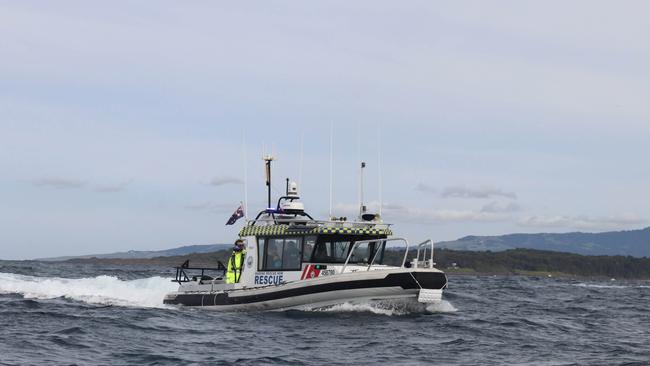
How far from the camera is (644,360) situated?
19.5 m

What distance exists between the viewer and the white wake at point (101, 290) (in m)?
34.2

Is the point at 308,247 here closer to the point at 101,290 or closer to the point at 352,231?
the point at 352,231

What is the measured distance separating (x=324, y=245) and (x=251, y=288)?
270 cm

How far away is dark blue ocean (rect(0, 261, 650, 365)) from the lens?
18922mm

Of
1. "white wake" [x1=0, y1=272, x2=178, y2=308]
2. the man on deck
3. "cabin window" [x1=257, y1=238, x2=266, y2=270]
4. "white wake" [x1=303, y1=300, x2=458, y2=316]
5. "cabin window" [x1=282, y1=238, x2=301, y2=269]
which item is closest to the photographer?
"white wake" [x1=303, y1=300, x2=458, y2=316]

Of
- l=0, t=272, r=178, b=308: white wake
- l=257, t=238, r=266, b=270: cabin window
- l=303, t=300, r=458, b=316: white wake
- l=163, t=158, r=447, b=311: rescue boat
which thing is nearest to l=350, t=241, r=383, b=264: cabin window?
l=163, t=158, r=447, b=311: rescue boat

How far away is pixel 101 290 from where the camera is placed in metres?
38.4

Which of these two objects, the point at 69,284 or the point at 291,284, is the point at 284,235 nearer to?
the point at 291,284

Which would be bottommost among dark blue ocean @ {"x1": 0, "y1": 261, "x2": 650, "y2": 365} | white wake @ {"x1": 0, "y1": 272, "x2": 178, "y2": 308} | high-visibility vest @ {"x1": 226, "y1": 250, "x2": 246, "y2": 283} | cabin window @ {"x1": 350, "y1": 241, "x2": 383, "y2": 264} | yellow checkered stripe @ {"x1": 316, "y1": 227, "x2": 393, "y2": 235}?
dark blue ocean @ {"x1": 0, "y1": 261, "x2": 650, "y2": 365}

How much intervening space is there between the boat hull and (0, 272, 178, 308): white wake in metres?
5.56

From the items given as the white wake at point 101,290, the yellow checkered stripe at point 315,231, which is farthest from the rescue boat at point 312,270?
the white wake at point 101,290

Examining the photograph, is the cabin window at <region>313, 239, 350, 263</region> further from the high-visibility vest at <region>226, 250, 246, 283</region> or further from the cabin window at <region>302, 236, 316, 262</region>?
the high-visibility vest at <region>226, 250, 246, 283</region>

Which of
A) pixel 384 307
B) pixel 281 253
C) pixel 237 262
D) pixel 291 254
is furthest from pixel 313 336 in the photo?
pixel 237 262

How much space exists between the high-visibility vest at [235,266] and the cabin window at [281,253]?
3.22 feet
